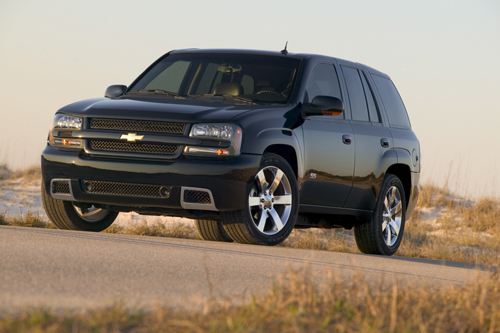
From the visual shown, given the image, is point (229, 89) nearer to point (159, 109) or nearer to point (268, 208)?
point (159, 109)

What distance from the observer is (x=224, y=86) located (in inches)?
363

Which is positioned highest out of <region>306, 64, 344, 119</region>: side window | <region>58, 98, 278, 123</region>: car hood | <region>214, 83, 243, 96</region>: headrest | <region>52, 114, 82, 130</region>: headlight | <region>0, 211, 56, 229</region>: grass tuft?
<region>306, 64, 344, 119</region>: side window

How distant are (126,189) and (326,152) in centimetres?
227

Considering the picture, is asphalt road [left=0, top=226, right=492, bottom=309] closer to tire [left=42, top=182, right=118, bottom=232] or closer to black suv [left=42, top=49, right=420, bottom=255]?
black suv [left=42, top=49, right=420, bottom=255]

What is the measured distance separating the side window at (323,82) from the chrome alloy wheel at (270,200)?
126 centimetres

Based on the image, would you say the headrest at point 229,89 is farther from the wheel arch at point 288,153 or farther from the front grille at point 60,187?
the front grille at point 60,187

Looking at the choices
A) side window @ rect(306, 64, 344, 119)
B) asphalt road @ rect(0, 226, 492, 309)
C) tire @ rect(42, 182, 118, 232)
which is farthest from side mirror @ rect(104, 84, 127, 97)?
side window @ rect(306, 64, 344, 119)

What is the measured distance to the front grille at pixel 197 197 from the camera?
26.0 ft

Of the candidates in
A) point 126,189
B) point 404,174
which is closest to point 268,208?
point 126,189

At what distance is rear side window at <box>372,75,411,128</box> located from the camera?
35.7ft

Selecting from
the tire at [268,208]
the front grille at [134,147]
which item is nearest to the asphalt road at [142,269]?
the tire at [268,208]

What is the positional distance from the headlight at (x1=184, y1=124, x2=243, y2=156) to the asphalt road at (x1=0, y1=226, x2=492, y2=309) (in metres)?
0.87

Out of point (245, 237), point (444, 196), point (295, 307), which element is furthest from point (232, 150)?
point (444, 196)

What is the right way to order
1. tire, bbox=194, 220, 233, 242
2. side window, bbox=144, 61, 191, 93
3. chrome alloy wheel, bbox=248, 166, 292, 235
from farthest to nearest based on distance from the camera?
tire, bbox=194, 220, 233, 242 < side window, bbox=144, 61, 191, 93 < chrome alloy wheel, bbox=248, 166, 292, 235
